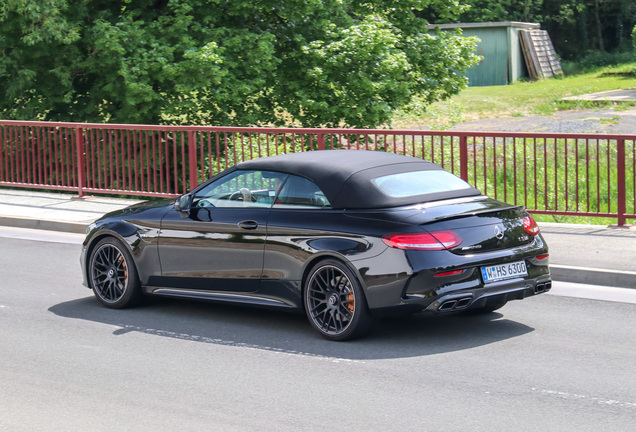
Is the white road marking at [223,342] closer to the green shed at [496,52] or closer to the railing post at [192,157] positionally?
the railing post at [192,157]

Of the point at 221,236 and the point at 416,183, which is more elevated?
the point at 416,183

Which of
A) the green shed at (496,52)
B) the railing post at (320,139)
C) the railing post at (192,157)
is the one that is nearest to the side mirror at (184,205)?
the railing post at (320,139)

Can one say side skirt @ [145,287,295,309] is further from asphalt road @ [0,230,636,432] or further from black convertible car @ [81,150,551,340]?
asphalt road @ [0,230,636,432]

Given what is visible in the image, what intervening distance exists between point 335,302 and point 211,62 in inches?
489

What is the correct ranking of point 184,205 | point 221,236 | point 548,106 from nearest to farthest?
1. point 221,236
2. point 184,205
3. point 548,106

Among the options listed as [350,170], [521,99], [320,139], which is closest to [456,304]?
[350,170]

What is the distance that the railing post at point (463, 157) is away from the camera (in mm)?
12672

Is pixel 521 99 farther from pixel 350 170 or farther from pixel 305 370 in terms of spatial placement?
pixel 305 370

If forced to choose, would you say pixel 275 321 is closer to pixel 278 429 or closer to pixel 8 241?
pixel 278 429

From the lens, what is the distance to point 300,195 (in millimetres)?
7844

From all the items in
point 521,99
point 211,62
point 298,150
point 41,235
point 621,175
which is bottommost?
point 41,235

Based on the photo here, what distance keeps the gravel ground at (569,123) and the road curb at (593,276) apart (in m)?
16.9

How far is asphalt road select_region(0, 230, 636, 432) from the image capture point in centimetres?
562

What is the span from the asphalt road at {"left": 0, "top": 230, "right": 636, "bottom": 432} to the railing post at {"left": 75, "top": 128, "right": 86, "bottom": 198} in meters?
6.78
